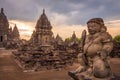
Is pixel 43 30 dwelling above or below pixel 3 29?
below

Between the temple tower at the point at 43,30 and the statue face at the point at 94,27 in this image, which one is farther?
the temple tower at the point at 43,30

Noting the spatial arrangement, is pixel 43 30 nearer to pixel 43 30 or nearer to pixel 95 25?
pixel 43 30

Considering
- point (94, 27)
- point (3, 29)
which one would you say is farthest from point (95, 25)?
point (3, 29)

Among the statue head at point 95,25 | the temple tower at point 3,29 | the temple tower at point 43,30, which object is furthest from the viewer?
the temple tower at point 3,29

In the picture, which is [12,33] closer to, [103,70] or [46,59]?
[46,59]

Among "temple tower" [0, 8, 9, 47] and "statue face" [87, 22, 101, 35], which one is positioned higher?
"temple tower" [0, 8, 9, 47]

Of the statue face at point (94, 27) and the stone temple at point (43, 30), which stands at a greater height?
the stone temple at point (43, 30)

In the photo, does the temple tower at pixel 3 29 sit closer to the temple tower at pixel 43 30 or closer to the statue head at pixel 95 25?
the temple tower at pixel 43 30

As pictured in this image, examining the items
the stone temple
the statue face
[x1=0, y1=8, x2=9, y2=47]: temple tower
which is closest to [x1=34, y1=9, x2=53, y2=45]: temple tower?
the stone temple

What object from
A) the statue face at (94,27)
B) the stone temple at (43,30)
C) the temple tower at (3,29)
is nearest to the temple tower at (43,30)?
the stone temple at (43,30)

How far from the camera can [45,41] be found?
29000 millimetres

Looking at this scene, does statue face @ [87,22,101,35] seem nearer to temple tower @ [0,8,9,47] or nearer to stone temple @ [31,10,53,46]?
stone temple @ [31,10,53,46]

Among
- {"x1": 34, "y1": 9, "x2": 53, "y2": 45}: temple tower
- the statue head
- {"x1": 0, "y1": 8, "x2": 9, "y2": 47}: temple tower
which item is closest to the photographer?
the statue head

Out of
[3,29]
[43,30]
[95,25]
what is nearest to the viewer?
[95,25]
